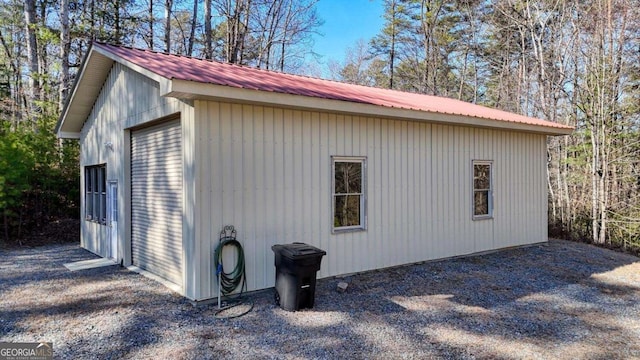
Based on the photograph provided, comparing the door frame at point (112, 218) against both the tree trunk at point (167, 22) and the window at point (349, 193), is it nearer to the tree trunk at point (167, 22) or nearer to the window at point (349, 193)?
the window at point (349, 193)

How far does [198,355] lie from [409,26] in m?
18.1

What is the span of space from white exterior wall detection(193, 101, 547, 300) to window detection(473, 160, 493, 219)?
0.14 meters

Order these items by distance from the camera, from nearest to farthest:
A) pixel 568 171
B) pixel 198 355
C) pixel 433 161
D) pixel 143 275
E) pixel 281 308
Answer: pixel 198 355 → pixel 281 308 → pixel 143 275 → pixel 433 161 → pixel 568 171

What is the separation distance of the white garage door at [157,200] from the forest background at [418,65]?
451 centimetres

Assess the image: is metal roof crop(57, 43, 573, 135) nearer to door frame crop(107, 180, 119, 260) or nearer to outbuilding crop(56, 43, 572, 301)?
outbuilding crop(56, 43, 572, 301)

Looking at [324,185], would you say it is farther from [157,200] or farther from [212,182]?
[157,200]

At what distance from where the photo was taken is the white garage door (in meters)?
5.43

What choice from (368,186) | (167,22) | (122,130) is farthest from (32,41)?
(368,186)

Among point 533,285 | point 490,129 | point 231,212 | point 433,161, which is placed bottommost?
point 533,285

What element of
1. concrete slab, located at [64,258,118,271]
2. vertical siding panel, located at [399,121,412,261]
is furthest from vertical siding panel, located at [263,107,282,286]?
concrete slab, located at [64,258,118,271]

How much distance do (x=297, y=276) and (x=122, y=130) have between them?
4264mm

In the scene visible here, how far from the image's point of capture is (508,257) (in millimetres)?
7605

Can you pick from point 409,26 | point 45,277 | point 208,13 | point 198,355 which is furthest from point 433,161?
point 409,26

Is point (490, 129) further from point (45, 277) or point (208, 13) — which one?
point (208, 13)
